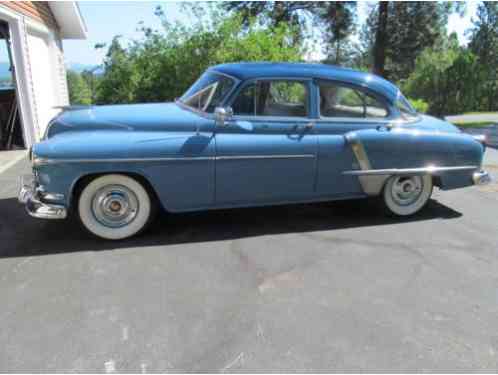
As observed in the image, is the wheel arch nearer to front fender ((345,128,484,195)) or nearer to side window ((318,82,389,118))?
side window ((318,82,389,118))

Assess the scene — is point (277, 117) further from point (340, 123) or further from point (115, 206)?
point (115, 206)

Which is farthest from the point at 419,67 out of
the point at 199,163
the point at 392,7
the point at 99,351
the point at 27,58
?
the point at 99,351

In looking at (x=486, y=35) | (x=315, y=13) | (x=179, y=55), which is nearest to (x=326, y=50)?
(x=315, y=13)

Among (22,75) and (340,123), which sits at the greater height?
(22,75)

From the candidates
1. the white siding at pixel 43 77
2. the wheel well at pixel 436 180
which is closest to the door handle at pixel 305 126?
the wheel well at pixel 436 180

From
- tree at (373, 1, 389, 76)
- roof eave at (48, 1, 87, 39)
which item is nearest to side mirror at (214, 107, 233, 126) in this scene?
roof eave at (48, 1, 87, 39)

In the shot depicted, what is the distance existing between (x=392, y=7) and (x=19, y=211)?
22.7m

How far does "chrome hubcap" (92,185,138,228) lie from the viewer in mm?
4051

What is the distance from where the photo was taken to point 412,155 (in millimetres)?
4754

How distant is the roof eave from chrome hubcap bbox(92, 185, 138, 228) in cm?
1012

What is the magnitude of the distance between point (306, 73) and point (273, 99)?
46cm

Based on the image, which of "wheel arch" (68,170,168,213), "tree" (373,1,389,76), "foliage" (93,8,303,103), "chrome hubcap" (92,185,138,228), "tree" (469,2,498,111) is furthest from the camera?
"tree" (469,2,498,111)

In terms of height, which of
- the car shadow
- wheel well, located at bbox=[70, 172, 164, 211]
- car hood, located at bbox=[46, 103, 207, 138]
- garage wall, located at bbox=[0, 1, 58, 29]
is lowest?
the car shadow

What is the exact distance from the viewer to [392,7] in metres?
22.5
